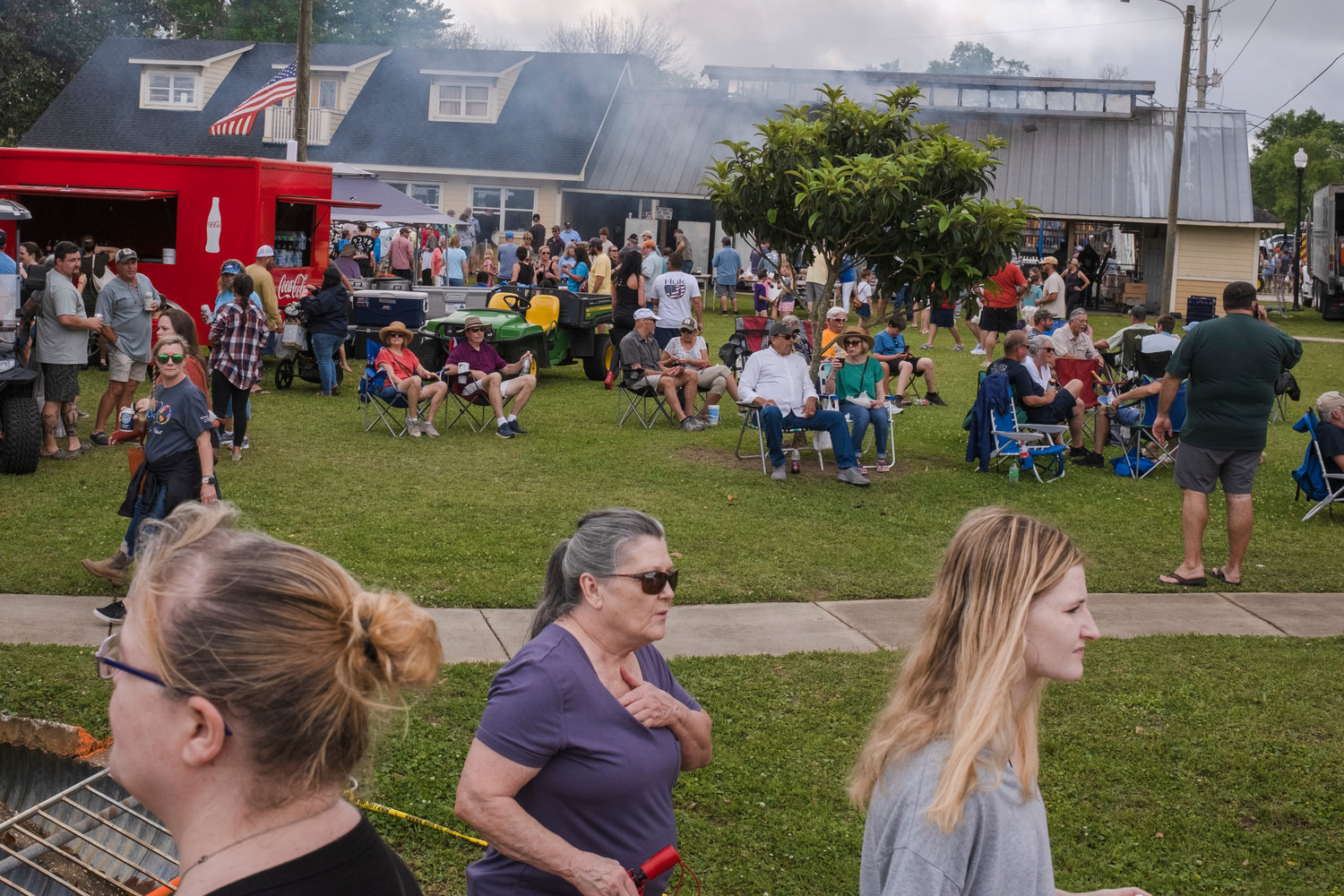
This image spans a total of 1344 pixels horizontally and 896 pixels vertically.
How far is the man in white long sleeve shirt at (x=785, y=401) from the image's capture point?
37.4ft

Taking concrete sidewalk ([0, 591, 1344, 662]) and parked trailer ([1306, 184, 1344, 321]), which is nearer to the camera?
concrete sidewalk ([0, 591, 1344, 662])

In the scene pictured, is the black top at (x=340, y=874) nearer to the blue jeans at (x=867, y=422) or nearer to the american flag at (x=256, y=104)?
the blue jeans at (x=867, y=422)

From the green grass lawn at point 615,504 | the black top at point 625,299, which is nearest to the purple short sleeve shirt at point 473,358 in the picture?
the green grass lawn at point 615,504

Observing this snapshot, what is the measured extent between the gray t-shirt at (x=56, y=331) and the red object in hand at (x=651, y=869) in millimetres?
9775

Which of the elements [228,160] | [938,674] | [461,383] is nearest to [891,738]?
[938,674]

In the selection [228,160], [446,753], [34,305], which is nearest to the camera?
[446,753]

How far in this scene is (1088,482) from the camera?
477 inches

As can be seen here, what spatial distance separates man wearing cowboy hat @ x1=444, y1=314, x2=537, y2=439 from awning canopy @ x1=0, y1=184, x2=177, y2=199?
6.28 meters

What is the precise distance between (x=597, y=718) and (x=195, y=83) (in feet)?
121

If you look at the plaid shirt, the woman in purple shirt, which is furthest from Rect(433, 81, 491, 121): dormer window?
the woman in purple shirt

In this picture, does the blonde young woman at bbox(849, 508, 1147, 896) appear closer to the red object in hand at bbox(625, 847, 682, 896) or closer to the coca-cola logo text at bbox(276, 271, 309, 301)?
the red object in hand at bbox(625, 847, 682, 896)

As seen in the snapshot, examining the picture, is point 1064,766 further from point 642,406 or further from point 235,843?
point 642,406

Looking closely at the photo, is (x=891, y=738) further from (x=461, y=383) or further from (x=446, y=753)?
(x=461, y=383)

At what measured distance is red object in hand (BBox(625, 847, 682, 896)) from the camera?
2.84m
